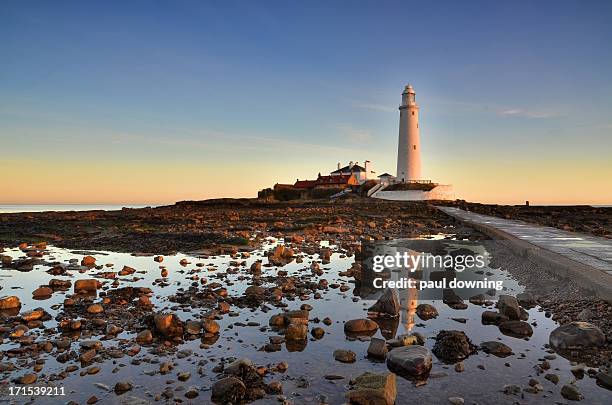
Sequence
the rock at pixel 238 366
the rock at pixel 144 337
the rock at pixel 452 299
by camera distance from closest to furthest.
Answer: the rock at pixel 238 366 → the rock at pixel 144 337 → the rock at pixel 452 299

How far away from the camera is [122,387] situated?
4566 mm

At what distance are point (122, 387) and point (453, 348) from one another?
378 centimetres

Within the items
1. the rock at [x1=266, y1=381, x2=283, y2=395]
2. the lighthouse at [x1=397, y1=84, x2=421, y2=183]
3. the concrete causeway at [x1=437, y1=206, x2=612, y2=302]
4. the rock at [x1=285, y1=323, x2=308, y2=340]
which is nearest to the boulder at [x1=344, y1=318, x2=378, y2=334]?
the rock at [x1=285, y1=323, x2=308, y2=340]

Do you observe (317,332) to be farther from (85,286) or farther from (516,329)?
(85,286)

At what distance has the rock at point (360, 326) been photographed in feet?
21.2

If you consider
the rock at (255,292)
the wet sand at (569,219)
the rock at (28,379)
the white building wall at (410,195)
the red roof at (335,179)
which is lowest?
the rock at (28,379)

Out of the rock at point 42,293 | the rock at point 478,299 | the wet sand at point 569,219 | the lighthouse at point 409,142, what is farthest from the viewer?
the lighthouse at point 409,142

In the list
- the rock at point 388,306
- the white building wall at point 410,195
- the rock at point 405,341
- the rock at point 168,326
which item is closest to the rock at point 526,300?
the rock at point 388,306

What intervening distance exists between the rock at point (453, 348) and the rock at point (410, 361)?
270mm

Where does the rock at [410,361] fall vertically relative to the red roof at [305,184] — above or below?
below

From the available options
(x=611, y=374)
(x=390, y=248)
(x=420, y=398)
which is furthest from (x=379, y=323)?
(x=390, y=248)

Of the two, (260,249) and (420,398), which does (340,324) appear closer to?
(420,398)

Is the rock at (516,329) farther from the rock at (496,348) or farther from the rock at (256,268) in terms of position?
the rock at (256,268)

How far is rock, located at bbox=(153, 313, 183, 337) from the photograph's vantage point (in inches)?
245
